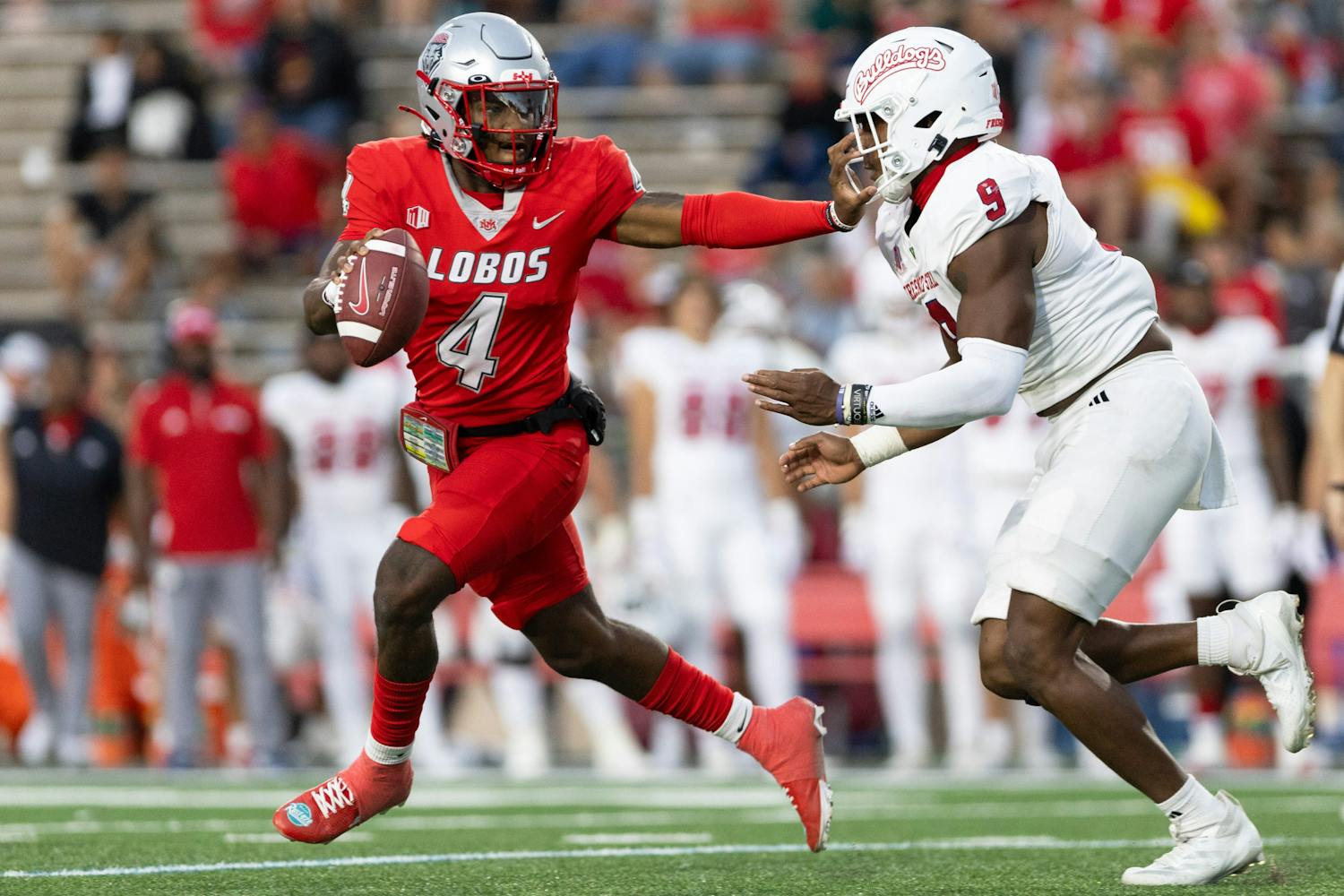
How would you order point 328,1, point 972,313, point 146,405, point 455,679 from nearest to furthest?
point 972,313 < point 146,405 < point 455,679 < point 328,1

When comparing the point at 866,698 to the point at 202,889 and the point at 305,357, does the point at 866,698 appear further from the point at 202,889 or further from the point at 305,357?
the point at 202,889

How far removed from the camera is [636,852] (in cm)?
562

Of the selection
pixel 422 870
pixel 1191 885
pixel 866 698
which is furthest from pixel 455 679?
pixel 1191 885

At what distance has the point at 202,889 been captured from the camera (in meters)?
4.70

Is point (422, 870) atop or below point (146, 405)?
below

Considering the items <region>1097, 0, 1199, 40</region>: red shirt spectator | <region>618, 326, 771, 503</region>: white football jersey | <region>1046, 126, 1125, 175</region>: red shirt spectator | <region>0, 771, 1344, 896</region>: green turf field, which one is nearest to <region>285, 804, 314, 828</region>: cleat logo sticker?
<region>0, 771, 1344, 896</region>: green turf field

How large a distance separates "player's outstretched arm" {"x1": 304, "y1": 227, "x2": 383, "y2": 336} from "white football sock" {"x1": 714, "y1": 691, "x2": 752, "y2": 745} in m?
1.38

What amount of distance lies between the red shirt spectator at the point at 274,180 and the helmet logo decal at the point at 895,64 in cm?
777

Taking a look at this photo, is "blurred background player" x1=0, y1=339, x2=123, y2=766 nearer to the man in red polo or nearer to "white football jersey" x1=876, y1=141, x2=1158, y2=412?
the man in red polo

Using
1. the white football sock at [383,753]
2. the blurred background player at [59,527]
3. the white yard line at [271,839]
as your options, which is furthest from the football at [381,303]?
the blurred background player at [59,527]

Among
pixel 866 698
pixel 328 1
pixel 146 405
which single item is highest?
pixel 328 1

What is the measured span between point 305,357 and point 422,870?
15.7 feet

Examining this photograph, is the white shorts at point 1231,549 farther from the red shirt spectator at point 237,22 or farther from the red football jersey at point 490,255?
the red shirt spectator at point 237,22

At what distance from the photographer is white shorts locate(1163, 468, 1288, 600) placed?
357 inches
